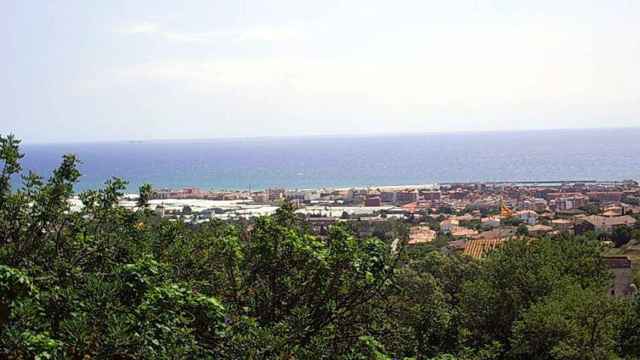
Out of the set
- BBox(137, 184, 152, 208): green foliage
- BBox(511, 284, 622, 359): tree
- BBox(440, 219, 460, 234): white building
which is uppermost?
BBox(137, 184, 152, 208): green foliage

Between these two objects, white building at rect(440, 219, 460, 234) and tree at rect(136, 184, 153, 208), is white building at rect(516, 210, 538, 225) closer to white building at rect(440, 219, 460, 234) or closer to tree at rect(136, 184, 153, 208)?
white building at rect(440, 219, 460, 234)

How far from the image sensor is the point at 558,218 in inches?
2020

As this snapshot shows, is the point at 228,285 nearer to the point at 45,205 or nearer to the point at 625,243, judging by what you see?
the point at 45,205

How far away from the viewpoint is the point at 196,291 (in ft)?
20.4

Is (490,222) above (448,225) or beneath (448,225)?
beneath

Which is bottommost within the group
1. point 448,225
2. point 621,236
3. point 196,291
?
point 448,225

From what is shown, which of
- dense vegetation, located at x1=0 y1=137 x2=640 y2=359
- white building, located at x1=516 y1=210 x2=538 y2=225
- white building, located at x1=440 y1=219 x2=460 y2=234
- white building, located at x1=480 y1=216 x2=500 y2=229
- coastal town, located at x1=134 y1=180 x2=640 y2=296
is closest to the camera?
dense vegetation, located at x1=0 y1=137 x2=640 y2=359

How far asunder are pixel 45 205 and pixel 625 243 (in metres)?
35.6

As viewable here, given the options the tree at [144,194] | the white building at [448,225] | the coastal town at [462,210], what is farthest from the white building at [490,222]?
the tree at [144,194]

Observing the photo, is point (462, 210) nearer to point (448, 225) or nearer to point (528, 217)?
point (528, 217)

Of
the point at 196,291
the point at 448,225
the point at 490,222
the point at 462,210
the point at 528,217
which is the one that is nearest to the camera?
the point at 196,291

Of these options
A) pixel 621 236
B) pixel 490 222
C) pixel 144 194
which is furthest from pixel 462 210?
pixel 144 194

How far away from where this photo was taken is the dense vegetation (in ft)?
14.9

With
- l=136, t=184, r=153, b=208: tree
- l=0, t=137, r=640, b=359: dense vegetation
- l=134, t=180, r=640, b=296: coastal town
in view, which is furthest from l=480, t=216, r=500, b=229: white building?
l=136, t=184, r=153, b=208: tree
